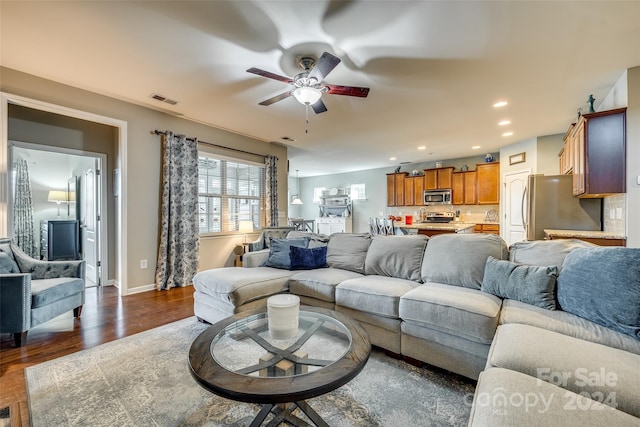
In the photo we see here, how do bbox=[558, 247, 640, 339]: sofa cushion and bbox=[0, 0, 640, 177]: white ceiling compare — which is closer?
bbox=[558, 247, 640, 339]: sofa cushion

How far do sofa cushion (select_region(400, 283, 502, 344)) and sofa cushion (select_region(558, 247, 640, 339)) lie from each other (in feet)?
1.36

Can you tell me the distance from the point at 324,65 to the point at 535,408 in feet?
7.77

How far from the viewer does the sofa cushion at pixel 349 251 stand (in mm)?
2969

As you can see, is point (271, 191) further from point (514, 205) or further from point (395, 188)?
point (514, 205)

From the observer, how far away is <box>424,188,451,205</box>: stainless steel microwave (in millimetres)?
7203

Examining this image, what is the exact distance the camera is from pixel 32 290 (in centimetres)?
235

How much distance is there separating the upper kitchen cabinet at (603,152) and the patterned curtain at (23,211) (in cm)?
870

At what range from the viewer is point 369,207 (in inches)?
358

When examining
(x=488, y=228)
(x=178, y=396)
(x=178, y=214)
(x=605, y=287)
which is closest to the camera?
(x=605, y=287)

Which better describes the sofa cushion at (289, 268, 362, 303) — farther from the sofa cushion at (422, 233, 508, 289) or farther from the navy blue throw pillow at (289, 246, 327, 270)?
the sofa cushion at (422, 233, 508, 289)

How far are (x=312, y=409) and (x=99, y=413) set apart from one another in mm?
1198

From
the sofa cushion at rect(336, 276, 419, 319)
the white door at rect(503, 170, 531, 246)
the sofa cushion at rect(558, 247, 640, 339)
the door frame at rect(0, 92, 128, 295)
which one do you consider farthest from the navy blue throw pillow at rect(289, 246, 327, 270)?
the white door at rect(503, 170, 531, 246)

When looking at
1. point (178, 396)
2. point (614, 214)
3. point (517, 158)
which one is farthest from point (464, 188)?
point (178, 396)

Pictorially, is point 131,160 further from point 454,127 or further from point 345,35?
point 454,127
